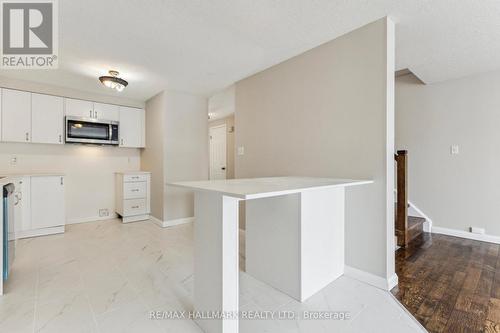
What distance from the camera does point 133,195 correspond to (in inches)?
155

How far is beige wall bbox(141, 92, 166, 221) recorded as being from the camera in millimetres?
3818

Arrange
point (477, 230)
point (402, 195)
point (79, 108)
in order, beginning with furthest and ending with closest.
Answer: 1. point (79, 108)
2. point (477, 230)
3. point (402, 195)

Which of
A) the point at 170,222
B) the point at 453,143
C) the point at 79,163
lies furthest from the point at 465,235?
the point at 79,163

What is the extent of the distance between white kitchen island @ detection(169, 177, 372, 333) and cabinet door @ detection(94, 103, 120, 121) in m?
3.25

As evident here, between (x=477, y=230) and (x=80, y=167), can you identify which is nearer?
(x=477, y=230)

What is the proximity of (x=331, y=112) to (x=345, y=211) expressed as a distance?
0.95m

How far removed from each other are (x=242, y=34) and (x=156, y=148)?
2569 mm

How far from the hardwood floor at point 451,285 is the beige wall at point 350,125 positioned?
11.4 inches

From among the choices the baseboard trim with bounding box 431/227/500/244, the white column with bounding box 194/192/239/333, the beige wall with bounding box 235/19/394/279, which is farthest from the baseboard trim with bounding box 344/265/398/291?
the baseboard trim with bounding box 431/227/500/244

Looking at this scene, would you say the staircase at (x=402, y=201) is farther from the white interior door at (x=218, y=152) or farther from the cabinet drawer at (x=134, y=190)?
the white interior door at (x=218, y=152)

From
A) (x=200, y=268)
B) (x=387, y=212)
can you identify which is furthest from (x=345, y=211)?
(x=200, y=268)

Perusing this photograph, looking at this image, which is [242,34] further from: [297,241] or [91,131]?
[91,131]

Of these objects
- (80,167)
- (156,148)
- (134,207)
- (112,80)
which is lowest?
(134,207)

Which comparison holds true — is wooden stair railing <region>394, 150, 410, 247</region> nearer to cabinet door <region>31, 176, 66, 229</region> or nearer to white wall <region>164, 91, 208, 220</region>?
white wall <region>164, 91, 208, 220</region>
